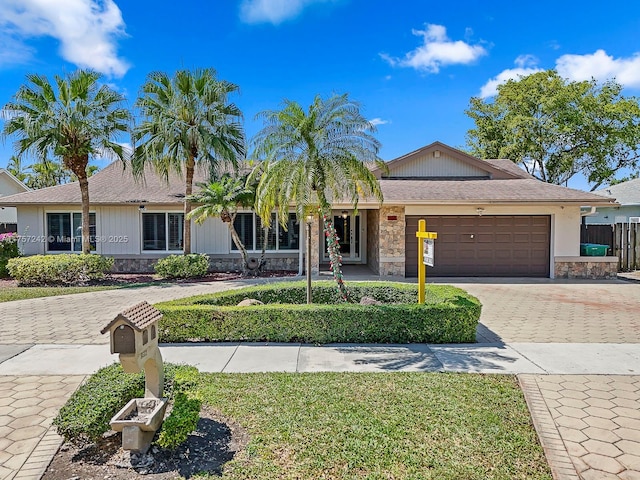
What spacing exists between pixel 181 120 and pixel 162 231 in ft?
15.6

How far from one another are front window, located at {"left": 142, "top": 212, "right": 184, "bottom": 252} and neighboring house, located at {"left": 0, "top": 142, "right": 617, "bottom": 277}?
0.04 m

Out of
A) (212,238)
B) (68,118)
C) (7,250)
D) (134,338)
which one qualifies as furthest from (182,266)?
(134,338)

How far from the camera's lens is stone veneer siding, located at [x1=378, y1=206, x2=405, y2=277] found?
13.7 meters

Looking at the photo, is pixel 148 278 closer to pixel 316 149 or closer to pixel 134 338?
pixel 316 149

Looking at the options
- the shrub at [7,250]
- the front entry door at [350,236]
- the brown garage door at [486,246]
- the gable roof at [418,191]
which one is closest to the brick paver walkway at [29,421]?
the gable roof at [418,191]

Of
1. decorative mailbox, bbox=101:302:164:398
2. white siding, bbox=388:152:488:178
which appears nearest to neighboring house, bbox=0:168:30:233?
white siding, bbox=388:152:488:178

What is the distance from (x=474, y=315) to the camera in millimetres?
6473

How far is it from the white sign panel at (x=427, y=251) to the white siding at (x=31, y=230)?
15410mm

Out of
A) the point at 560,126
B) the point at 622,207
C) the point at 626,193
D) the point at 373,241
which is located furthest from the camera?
the point at 560,126

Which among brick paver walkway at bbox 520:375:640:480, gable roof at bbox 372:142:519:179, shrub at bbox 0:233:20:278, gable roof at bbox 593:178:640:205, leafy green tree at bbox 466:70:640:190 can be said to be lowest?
brick paver walkway at bbox 520:375:640:480

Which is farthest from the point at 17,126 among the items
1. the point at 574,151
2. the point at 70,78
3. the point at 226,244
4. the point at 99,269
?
the point at 574,151

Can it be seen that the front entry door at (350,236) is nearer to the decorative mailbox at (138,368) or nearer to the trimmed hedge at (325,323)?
the trimmed hedge at (325,323)

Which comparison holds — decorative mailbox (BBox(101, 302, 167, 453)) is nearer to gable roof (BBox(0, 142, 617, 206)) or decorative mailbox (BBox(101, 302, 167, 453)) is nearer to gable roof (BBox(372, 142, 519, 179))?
gable roof (BBox(0, 142, 617, 206))

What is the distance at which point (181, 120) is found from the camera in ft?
43.8
